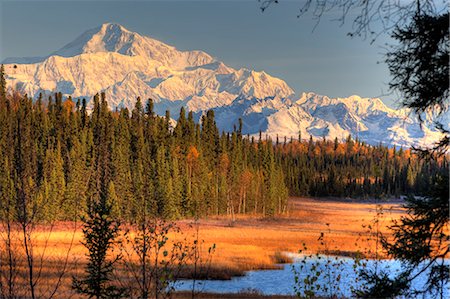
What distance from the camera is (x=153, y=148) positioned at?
8594 cm

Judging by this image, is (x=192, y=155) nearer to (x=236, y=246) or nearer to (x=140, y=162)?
(x=140, y=162)

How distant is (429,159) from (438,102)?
787 millimetres

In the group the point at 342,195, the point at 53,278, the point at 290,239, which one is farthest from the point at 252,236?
the point at 342,195

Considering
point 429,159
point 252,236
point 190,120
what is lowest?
point 252,236

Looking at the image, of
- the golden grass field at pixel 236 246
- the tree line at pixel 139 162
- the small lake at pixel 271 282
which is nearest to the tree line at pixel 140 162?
the tree line at pixel 139 162

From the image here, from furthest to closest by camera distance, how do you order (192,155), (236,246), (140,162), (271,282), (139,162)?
(192,155) → (139,162) → (140,162) → (236,246) → (271,282)

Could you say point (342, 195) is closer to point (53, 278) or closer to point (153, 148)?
point (153, 148)

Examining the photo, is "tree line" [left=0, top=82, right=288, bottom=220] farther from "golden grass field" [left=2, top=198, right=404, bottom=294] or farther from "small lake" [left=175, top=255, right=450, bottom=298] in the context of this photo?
"small lake" [left=175, top=255, right=450, bottom=298]

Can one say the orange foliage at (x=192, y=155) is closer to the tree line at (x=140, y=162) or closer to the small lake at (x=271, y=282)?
the tree line at (x=140, y=162)

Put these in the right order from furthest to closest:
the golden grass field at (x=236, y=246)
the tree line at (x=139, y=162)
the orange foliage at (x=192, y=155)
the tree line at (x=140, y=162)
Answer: the orange foliage at (x=192, y=155)
the tree line at (x=140, y=162)
the tree line at (x=139, y=162)
the golden grass field at (x=236, y=246)

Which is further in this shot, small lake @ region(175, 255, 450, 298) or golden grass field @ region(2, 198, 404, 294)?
golden grass field @ region(2, 198, 404, 294)

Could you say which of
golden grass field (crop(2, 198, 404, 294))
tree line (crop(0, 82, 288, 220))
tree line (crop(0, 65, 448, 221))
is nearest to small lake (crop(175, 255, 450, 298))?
golden grass field (crop(2, 198, 404, 294))

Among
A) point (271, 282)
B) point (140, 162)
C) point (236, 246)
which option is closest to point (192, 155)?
point (140, 162)

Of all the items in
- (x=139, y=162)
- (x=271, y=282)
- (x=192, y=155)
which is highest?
(x=192, y=155)
